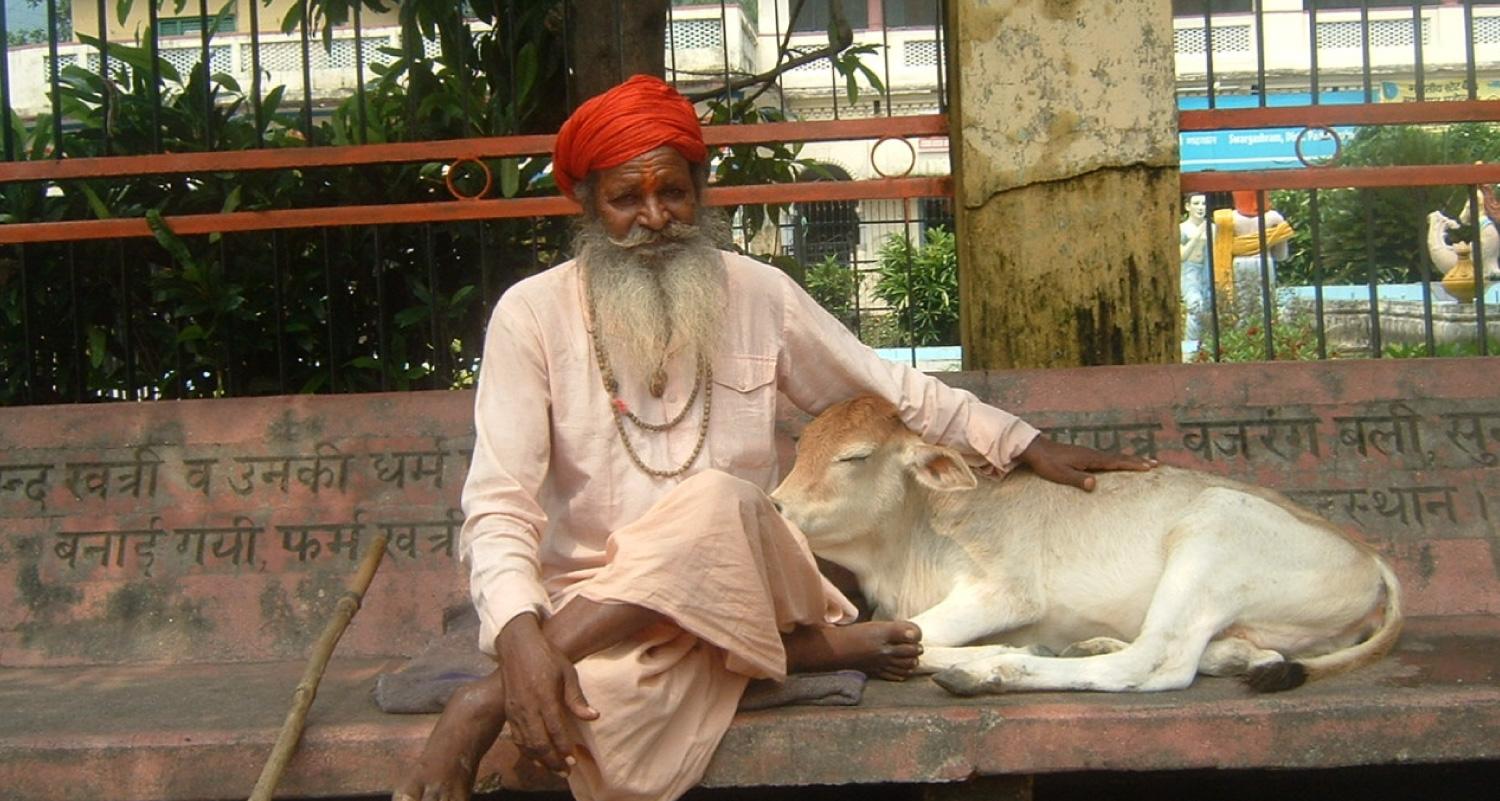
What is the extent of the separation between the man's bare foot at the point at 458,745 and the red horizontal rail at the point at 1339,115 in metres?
3.40

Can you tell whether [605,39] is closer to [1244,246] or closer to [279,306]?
[279,306]

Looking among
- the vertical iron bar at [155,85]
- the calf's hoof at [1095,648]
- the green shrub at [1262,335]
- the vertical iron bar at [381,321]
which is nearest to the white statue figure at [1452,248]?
the green shrub at [1262,335]

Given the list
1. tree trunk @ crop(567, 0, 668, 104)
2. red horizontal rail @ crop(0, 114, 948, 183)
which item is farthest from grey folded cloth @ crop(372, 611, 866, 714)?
tree trunk @ crop(567, 0, 668, 104)

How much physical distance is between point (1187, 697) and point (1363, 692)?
410mm

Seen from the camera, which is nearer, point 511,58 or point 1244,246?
point 511,58

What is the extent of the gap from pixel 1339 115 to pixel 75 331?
4.71 m

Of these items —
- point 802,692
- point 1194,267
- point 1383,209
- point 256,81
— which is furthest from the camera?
point 1194,267

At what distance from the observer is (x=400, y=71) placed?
21.6ft

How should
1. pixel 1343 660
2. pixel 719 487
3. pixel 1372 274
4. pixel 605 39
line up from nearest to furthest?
pixel 719 487 → pixel 1343 660 → pixel 1372 274 → pixel 605 39

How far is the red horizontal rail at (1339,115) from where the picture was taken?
5.35 metres

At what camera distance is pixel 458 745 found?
3127 millimetres

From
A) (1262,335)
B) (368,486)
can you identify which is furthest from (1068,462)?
(1262,335)

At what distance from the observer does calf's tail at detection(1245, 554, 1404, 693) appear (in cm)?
364

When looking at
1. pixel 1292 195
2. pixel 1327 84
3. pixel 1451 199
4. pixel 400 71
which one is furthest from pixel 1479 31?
pixel 400 71
